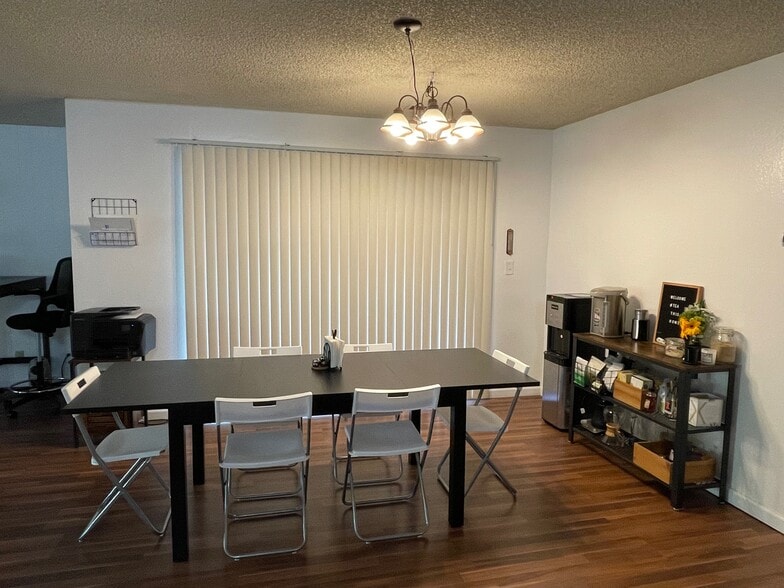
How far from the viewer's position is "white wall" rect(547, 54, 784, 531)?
9.52 feet

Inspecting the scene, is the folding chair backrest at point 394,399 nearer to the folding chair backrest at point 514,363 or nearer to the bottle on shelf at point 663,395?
the folding chair backrest at point 514,363

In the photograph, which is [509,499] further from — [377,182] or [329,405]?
[377,182]

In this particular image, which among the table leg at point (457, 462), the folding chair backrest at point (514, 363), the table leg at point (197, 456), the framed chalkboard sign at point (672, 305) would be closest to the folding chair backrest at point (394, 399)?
the table leg at point (457, 462)

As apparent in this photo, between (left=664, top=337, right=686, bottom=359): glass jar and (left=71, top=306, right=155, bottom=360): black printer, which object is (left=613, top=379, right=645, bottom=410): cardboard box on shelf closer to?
(left=664, top=337, right=686, bottom=359): glass jar

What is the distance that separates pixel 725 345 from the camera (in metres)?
3.10

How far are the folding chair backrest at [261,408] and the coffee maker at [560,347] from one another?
8.19 feet

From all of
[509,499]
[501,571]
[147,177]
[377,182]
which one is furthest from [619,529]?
[147,177]

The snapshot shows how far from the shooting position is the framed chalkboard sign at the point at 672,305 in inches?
134

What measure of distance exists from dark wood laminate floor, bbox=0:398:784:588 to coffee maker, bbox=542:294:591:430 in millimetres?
790

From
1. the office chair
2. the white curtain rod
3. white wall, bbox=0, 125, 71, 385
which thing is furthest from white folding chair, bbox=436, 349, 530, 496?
white wall, bbox=0, 125, 71, 385

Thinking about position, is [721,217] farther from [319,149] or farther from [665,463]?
[319,149]

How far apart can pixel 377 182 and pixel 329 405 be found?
266cm

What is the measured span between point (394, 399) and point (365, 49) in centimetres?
192

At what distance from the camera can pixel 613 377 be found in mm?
3703
